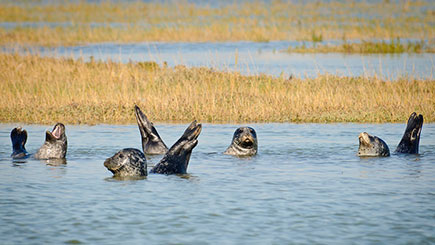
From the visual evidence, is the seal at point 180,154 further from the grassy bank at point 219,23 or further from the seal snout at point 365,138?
the grassy bank at point 219,23

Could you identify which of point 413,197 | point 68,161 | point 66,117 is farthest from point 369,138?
point 66,117

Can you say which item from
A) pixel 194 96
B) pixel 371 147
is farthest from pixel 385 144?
pixel 194 96

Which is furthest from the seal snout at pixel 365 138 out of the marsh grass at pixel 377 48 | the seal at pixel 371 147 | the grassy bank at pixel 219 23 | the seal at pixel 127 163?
the grassy bank at pixel 219 23

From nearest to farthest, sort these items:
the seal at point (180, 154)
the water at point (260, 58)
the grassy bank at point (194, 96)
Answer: the seal at point (180, 154) → the grassy bank at point (194, 96) → the water at point (260, 58)

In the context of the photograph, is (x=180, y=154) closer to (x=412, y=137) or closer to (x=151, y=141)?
(x=151, y=141)

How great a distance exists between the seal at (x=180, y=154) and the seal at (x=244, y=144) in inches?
88.0

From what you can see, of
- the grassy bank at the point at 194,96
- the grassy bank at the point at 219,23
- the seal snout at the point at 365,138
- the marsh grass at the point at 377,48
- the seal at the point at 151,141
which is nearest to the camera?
the seal snout at the point at 365,138

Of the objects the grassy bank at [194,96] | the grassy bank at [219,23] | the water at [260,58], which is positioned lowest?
the grassy bank at [194,96]

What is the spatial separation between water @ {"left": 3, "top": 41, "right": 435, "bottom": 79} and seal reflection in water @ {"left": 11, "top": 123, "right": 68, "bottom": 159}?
47.2ft

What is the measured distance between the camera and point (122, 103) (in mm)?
22375

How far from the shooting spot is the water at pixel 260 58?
31312 millimetres

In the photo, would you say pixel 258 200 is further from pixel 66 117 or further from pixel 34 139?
pixel 66 117

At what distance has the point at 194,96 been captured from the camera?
908 inches

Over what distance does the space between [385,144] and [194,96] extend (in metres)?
8.68
